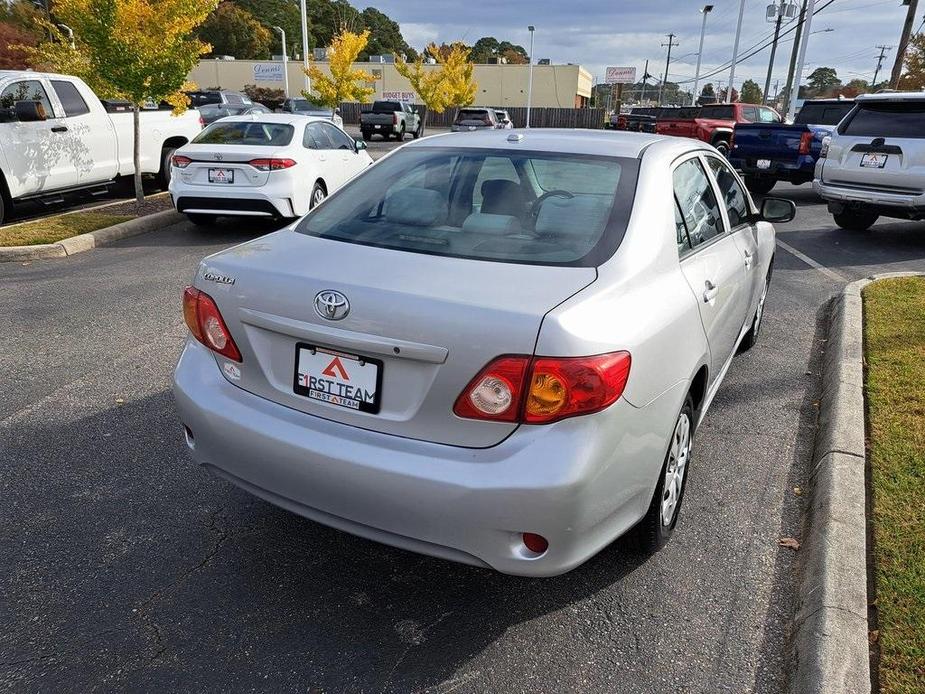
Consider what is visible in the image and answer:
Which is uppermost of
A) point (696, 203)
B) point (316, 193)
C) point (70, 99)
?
point (70, 99)

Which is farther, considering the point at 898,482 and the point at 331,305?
the point at 898,482

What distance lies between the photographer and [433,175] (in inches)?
133

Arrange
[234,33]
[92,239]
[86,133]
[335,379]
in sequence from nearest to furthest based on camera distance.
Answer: [335,379]
[92,239]
[86,133]
[234,33]

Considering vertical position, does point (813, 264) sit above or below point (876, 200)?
below

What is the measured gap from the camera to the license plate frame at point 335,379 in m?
2.30

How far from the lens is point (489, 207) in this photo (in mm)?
3033

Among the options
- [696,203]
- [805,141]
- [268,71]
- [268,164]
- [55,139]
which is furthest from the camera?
[268,71]

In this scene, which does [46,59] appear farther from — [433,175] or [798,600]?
[798,600]

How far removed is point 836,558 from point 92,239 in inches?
339

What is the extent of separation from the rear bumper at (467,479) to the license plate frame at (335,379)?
8 cm

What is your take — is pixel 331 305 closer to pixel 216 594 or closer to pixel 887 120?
pixel 216 594

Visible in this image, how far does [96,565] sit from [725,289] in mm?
3015

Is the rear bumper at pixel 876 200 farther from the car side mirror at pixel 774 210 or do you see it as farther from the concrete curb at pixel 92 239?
the concrete curb at pixel 92 239

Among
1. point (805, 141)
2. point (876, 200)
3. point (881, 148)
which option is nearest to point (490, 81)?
point (805, 141)
